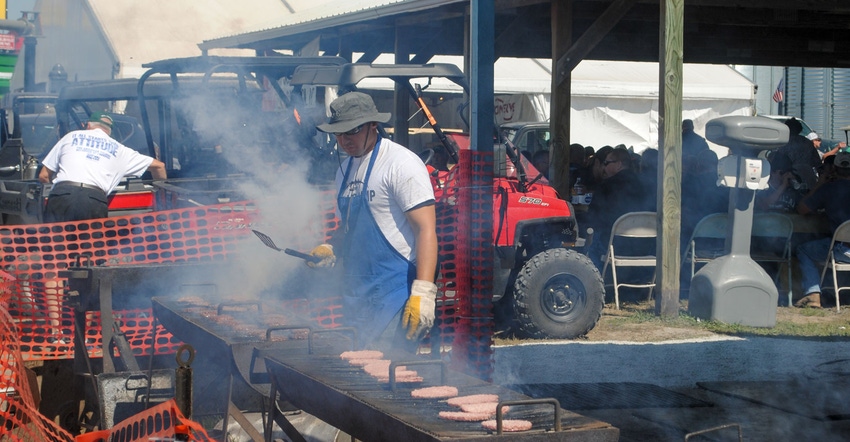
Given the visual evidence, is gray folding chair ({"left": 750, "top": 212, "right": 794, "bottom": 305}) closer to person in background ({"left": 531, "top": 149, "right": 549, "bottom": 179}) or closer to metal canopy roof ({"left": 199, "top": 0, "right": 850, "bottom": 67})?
metal canopy roof ({"left": 199, "top": 0, "right": 850, "bottom": 67})

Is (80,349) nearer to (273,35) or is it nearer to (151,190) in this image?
(151,190)

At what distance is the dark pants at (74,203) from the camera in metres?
7.54

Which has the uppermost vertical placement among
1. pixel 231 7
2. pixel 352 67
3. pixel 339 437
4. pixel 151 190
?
pixel 231 7

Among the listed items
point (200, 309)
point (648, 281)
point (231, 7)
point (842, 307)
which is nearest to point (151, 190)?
point (200, 309)

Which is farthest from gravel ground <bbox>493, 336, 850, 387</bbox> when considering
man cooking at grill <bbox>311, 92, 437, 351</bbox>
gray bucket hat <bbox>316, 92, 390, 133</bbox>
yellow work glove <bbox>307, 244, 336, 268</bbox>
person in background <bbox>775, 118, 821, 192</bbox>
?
person in background <bbox>775, 118, 821, 192</bbox>

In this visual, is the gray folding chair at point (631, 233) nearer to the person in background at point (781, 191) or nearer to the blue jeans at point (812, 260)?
the person in background at point (781, 191)

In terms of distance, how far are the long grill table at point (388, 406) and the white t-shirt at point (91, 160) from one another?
195 inches

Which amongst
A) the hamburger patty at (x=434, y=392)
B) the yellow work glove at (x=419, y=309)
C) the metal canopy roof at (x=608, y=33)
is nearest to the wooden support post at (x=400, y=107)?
the metal canopy roof at (x=608, y=33)

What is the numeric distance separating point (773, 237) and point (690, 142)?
3209mm

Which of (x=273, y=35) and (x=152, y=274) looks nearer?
(x=152, y=274)

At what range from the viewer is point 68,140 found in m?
7.66

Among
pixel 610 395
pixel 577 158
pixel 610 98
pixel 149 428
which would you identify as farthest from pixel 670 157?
pixel 610 98

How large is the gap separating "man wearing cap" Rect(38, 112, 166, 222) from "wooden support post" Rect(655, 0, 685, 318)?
4492mm

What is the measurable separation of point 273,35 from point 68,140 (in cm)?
572
